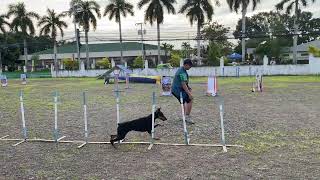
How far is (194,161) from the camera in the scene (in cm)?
687

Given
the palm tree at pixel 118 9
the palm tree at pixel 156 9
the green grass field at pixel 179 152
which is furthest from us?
the palm tree at pixel 118 9

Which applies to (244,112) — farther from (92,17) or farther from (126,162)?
(92,17)

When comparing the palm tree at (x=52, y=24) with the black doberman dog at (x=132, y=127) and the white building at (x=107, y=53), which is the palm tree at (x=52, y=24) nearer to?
the white building at (x=107, y=53)

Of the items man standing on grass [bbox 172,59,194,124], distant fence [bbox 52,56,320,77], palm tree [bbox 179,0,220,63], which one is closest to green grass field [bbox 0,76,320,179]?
man standing on grass [bbox 172,59,194,124]

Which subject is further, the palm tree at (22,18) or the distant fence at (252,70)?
the palm tree at (22,18)

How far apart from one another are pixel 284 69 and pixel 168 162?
119 ft

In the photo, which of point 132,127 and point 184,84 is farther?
point 184,84

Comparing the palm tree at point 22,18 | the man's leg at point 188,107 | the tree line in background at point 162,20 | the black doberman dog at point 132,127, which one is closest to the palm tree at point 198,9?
the tree line in background at point 162,20

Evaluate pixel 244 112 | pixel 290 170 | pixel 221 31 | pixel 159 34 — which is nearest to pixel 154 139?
pixel 290 170

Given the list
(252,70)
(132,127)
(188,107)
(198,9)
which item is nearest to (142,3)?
(198,9)

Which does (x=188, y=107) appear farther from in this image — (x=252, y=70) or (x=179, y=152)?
(x=252, y=70)

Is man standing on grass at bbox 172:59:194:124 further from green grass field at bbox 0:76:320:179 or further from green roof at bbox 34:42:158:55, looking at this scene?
green roof at bbox 34:42:158:55

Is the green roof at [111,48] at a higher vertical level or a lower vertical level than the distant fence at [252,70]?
higher

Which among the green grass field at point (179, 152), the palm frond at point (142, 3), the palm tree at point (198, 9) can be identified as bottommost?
the green grass field at point (179, 152)
